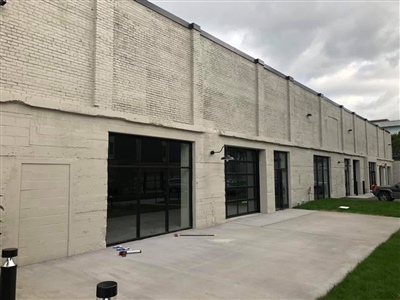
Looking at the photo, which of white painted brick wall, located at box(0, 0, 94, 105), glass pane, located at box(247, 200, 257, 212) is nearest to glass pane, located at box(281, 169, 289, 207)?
glass pane, located at box(247, 200, 257, 212)

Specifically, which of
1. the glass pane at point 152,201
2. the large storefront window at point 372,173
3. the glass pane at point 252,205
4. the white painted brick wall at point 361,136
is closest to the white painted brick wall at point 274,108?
the glass pane at point 252,205

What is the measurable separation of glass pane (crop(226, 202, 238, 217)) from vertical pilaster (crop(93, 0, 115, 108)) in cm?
736

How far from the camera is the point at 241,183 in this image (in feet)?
50.1

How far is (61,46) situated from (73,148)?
2.57 meters

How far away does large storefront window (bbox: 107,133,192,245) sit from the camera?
29.9ft

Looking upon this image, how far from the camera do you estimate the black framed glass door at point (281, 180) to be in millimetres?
17734

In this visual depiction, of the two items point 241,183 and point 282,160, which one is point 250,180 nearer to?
point 241,183

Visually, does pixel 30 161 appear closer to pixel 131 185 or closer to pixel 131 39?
pixel 131 185

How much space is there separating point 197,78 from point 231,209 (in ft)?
19.5

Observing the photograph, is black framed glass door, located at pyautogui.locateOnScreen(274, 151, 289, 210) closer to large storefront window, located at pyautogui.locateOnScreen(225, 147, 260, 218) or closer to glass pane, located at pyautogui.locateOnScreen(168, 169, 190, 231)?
large storefront window, located at pyautogui.locateOnScreen(225, 147, 260, 218)

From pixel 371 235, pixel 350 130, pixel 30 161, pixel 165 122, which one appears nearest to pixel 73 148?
pixel 30 161

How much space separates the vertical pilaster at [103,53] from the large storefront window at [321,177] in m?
Result: 17.7

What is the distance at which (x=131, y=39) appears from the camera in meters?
9.81

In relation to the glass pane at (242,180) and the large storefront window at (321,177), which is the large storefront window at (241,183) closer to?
the glass pane at (242,180)
